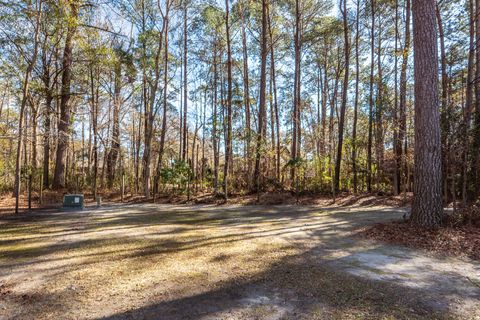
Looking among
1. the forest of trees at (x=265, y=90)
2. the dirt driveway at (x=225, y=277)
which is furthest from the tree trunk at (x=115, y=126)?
the dirt driveway at (x=225, y=277)

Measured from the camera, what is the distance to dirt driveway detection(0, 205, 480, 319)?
89.5 inches

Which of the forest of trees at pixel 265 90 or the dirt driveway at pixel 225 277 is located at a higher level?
the forest of trees at pixel 265 90

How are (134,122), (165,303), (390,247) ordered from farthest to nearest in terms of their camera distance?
(134,122), (390,247), (165,303)

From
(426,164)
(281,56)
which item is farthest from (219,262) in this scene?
(281,56)

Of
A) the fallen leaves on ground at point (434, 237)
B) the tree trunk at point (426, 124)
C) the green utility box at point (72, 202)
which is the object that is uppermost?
the tree trunk at point (426, 124)

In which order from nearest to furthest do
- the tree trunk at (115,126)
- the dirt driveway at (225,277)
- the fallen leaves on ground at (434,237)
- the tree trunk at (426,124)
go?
the dirt driveway at (225,277), the fallen leaves on ground at (434,237), the tree trunk at (426,124), the tree trunk at (115,126)

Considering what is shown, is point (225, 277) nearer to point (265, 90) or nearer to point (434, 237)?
point (434, 237)

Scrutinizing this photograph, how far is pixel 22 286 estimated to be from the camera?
2760mm

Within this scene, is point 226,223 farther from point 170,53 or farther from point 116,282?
point 170,53

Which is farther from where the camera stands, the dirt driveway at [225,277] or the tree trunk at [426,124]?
the tree trunk at [426,124]

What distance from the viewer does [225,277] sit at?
299 centimetres

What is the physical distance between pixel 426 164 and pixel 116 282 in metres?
5.28

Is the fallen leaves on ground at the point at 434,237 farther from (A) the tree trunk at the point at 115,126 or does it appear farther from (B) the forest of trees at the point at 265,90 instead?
(A) the tree trunk at the point at 115,126

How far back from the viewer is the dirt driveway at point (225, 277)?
2273mm
